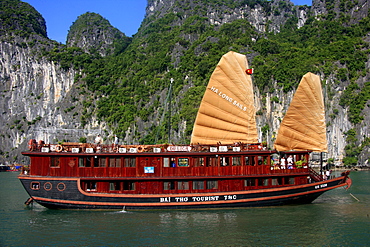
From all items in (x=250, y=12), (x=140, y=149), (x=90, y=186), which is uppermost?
(x=250, y=12)

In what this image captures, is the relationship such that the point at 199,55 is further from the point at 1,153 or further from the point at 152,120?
the point at 1,153

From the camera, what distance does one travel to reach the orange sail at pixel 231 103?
893 inches

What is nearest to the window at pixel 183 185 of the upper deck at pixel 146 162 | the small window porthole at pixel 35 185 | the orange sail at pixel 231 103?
the upper deck at pixel 146 162

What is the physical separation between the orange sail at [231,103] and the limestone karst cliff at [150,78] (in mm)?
48002

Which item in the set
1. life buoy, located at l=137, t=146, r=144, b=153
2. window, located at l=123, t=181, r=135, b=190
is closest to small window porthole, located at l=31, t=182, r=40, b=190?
window, located at l=123, t=181, r=135, b=190

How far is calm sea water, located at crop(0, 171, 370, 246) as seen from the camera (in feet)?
52.7

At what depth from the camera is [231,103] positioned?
74.6 feet

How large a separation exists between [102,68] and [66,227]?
9011 cm

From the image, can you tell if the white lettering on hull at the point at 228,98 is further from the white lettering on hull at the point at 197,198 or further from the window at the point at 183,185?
the window at the point at 183,185

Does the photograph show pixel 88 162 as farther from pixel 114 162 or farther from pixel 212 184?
pixel 212 184

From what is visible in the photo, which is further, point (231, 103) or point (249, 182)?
point (231, 103)

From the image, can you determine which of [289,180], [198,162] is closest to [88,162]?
[198,162]

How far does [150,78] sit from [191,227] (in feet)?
244

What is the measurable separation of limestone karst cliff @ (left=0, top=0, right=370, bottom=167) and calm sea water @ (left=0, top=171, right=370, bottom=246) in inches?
1995
